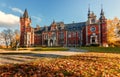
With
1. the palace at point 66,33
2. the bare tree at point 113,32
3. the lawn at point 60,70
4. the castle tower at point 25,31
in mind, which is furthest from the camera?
the castle tower at point 25,31

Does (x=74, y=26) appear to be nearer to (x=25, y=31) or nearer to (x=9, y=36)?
(x=25, y=31)

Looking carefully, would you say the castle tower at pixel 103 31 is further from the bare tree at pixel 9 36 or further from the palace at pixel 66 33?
the bare tree at pixel 9 36

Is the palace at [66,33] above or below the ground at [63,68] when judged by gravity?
above

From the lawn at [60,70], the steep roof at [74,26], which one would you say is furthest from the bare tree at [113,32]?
the lawn at [60,70]

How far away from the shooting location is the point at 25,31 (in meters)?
67.1

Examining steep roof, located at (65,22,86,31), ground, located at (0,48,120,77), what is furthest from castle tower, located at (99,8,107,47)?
ground, located at (0,48,120,77)

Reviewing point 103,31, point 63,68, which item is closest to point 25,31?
point 103,31

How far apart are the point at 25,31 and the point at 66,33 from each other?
1937cm

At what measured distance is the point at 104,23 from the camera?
51.0 metres

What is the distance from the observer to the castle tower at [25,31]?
6631 centimetres

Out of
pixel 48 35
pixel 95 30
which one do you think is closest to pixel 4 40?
pixel 48 35

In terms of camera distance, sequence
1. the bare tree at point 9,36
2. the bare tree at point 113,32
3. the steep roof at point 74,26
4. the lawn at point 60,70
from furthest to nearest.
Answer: the bare tree at point 9,36 → the steep roof at point 74,26 → the bare tree at point 113,32 → the lawn at point 60,70

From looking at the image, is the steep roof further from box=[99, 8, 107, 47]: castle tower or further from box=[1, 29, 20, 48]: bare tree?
box=[1, 29, 20, 48]: bare tree

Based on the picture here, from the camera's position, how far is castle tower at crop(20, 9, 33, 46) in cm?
6631
